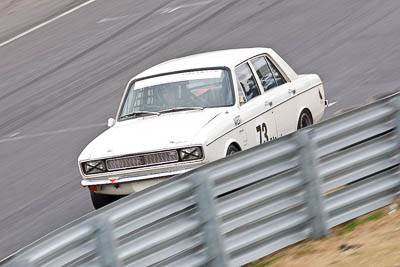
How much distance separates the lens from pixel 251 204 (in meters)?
6.95

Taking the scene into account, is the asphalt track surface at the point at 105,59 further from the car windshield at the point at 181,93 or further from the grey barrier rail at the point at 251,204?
the grey barrier rail at the point at 251,204

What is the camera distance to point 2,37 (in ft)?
78.4

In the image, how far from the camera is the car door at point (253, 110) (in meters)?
9.61

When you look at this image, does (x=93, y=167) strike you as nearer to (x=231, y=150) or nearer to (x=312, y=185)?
(x=231, y=150)

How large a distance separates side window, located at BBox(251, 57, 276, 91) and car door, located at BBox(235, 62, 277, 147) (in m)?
0.14

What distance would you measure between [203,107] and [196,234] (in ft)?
10.7

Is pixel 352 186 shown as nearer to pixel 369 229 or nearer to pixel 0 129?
pixel 369 229

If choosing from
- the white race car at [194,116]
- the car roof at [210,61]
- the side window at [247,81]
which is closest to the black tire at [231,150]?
the white race car at [194,116]

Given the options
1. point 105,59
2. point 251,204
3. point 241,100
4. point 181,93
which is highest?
point 105,59

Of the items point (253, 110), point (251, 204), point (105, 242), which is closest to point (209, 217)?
point (251, 204)

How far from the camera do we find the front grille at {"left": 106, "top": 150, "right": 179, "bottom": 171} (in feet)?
29.0

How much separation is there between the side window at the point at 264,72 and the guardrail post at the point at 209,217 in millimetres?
3904

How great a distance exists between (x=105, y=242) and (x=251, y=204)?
149 cm

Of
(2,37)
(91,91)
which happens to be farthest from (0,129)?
(2,37)
